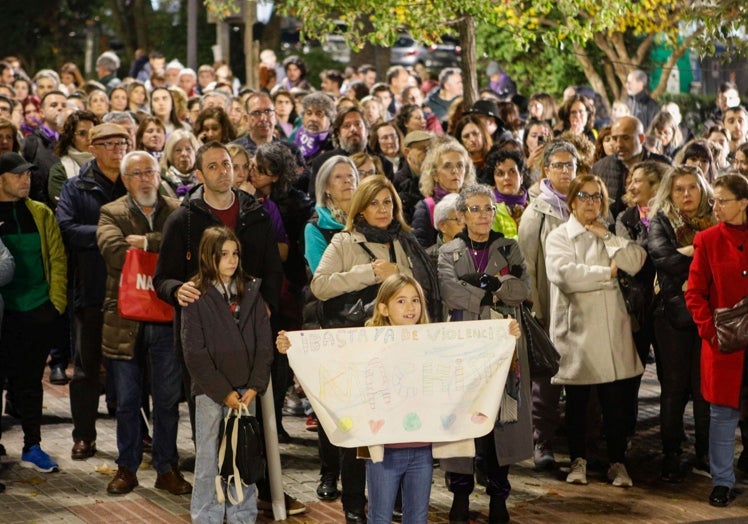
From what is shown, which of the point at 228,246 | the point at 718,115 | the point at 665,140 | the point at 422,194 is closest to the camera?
the point at 228,246

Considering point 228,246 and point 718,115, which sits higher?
point 718,115

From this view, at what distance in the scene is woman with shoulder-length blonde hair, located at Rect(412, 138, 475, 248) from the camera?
10.6 m

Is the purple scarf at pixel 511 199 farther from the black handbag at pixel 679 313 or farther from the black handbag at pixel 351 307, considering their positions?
the black handbag at pixel 351 307

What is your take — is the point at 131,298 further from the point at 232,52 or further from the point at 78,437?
the point at 232,52

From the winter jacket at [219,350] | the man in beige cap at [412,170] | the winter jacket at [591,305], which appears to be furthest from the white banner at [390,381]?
the man in beige cap at [412,170]

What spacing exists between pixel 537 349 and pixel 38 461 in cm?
369

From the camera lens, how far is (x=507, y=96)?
69.9ft

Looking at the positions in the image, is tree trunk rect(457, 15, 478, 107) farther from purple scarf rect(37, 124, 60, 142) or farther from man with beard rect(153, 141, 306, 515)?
man with beard rect(153, 141, 306, 515)

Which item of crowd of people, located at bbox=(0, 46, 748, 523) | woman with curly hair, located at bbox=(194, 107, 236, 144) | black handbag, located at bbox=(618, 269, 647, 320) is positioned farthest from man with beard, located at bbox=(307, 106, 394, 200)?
black handbag, located at bbox=(618, 269, 647, 320)

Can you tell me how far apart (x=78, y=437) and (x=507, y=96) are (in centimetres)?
1248

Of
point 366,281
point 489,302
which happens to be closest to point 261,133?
point 366,281

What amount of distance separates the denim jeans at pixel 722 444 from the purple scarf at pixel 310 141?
5.19m

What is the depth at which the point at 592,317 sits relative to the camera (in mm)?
10023

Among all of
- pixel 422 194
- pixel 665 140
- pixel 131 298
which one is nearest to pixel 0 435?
pixel 131 298
